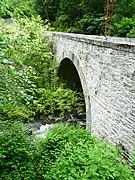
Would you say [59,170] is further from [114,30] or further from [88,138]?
[114,30]

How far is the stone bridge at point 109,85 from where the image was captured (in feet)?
15.2

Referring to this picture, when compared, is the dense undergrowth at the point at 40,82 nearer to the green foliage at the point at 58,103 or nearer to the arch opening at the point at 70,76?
the green foliage at the point at 58,103

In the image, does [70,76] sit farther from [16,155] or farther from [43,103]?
[16,155]

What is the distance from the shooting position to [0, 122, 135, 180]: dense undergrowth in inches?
113

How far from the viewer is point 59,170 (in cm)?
330

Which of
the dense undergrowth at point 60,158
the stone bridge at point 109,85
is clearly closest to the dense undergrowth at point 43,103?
the dense undergrowth at point 60,158

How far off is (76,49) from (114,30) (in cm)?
313

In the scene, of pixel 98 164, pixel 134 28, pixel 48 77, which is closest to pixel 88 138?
pixel 98 164

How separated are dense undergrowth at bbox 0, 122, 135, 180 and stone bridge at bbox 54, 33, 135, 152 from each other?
1.49 ft

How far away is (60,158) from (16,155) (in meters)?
1.41

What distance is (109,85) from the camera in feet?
18.4

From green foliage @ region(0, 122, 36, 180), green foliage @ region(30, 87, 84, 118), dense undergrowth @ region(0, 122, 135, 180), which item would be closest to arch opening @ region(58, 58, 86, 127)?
green foliage @ region(30, 87, 84, 118)

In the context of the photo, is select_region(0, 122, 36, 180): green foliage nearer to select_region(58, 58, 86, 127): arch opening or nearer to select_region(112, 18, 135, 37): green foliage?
select_region(58, 58, 86, 127): arch opening

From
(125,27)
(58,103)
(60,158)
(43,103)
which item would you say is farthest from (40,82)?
(60,158)
